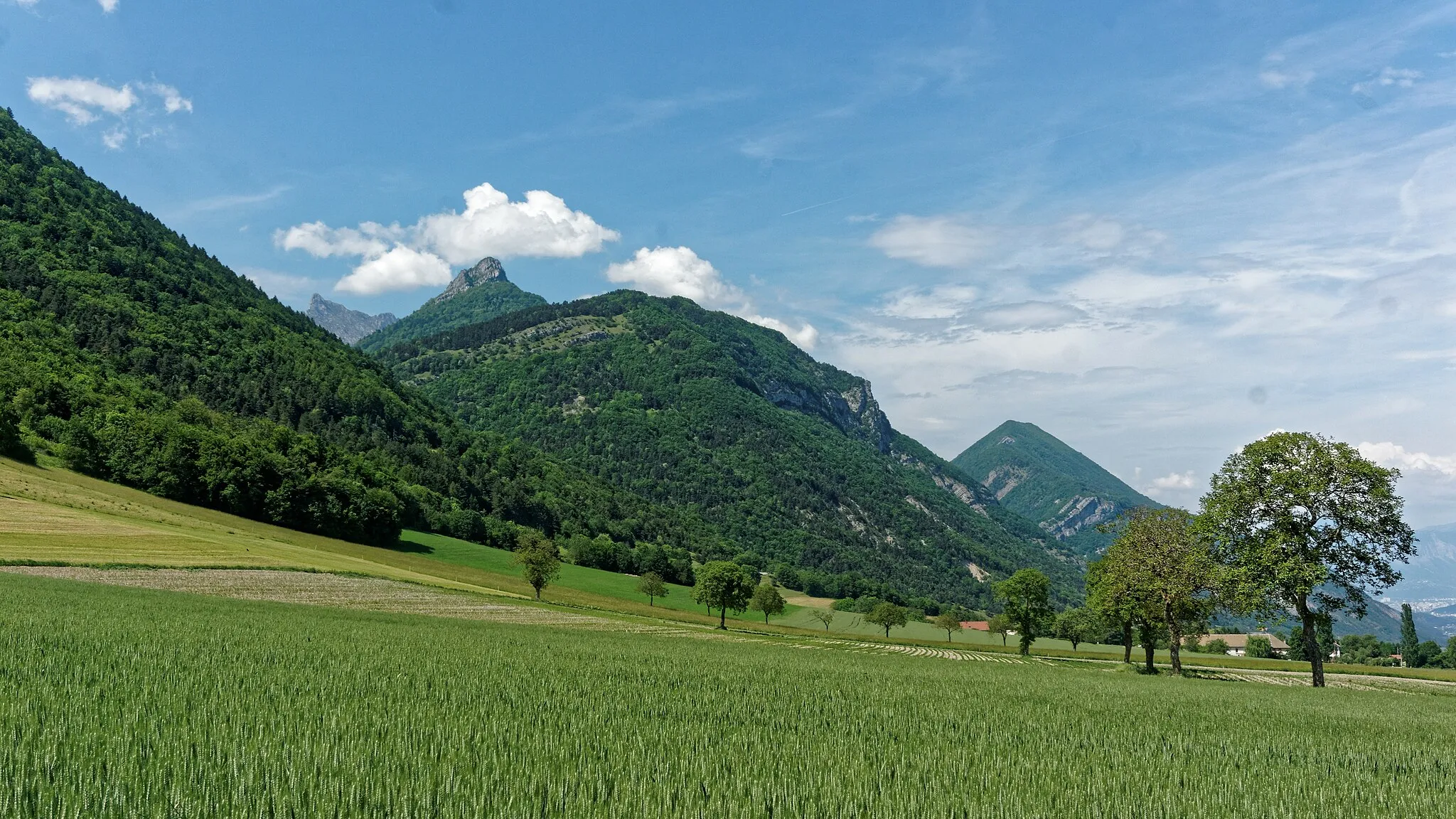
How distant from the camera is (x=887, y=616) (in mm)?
134625

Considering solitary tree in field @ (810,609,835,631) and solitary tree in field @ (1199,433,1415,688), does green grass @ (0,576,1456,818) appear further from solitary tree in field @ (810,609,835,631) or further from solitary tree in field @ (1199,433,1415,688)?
solitary tree in field @ (810,609,835,631)

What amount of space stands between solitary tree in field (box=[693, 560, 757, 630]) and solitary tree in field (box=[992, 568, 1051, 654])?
33696mm

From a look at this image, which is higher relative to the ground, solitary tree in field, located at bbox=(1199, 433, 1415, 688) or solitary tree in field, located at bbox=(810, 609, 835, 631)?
solitary tree in field, located at bbox=(1199, 433, 1415, 688)

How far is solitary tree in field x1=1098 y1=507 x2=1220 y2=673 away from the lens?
46062 mm

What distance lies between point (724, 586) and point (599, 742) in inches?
3618

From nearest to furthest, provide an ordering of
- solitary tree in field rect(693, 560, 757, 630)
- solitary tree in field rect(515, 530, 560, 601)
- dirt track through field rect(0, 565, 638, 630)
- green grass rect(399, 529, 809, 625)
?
dirt track through field rect(0, 565, 638, 630) → solitary tree in field rect(515, 530, 560, 601) → solitary tree in field rect(693, 560, 757, 630) → green grass rect(399, 529, 809, 625)

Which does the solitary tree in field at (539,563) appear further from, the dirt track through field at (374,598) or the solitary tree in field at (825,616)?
the solitary tree in field at (825,616)

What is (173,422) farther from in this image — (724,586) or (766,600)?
(766,600)

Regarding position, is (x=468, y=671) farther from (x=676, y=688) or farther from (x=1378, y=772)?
(x=1378, y=772)

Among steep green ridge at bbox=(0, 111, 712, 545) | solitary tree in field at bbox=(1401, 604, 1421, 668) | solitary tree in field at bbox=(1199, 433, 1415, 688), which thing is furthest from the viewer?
solitary tree in field at bbox=(1401, 604, 1421, 668)

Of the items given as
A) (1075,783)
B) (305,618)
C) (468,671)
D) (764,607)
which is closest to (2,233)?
(764,607)

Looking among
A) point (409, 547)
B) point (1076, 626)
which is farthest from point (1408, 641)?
point (409, 547)

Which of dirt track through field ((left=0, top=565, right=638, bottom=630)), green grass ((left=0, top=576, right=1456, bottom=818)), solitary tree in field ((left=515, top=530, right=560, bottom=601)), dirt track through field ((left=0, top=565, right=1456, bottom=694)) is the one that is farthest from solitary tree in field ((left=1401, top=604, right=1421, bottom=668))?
green grass ((left=0, top=576, right=1456, bottom=818))

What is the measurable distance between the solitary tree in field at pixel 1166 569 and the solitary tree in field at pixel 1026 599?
2953cm
